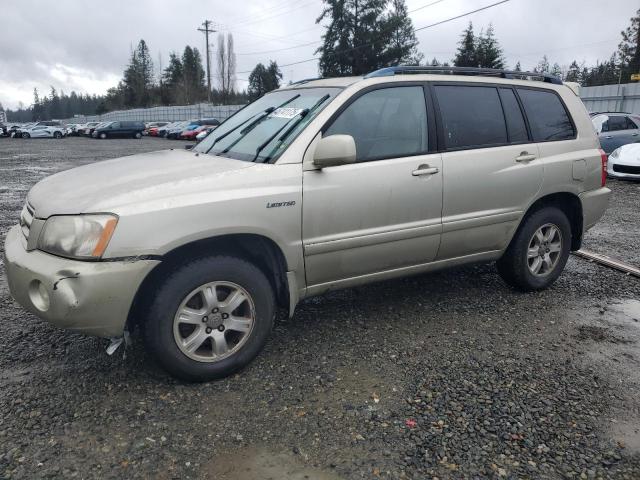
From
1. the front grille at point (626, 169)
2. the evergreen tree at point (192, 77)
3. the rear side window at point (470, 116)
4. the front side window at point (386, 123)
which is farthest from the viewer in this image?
the evergreen tree at point (192, 77)

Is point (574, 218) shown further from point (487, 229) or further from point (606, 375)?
point (606, 375)

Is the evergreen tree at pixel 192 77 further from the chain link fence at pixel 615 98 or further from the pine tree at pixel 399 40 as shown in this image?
the chain link fence at pixel 615 98

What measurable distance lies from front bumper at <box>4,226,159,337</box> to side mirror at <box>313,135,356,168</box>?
1.16 metres

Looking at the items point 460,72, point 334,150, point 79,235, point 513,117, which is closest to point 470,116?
point 460,72

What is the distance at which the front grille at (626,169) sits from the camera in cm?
1164

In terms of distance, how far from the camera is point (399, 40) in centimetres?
4956

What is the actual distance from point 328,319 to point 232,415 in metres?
1.41

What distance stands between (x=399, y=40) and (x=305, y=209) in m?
50.4

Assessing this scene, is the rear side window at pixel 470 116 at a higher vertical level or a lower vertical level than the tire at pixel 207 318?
higher

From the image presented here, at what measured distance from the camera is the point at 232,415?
112 inches

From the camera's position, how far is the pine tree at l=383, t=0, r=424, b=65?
47.7 m

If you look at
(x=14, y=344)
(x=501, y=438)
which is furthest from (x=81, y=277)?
(x=501, y=438)

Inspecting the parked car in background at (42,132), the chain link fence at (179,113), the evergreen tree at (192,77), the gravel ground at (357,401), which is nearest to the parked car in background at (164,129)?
the chain link fence at (179,113)

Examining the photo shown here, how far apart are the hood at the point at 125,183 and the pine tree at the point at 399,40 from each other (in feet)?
153
